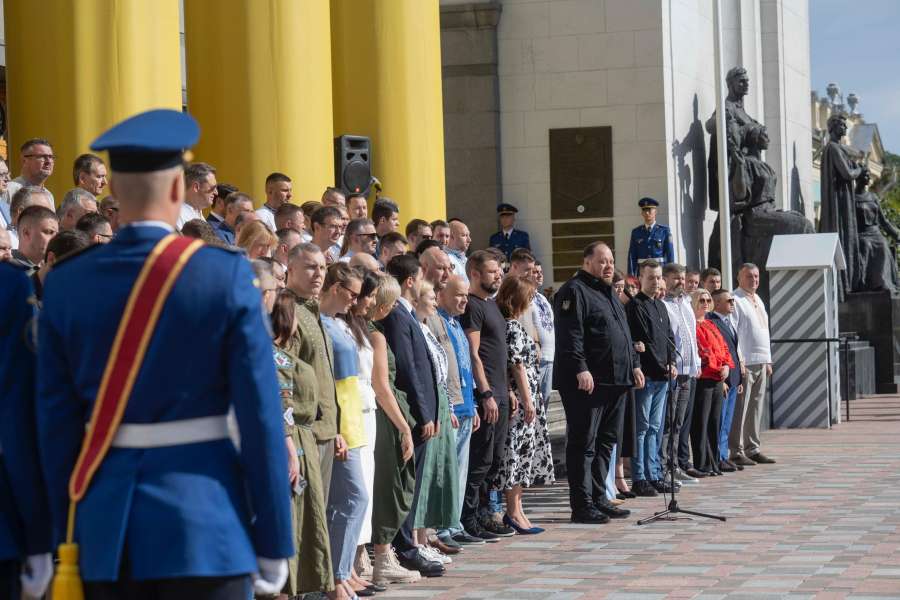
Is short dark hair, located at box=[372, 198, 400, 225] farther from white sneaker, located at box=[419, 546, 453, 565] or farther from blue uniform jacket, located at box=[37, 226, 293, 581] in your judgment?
blue uniform jacket, located at box=[37, 226, 293, 581]

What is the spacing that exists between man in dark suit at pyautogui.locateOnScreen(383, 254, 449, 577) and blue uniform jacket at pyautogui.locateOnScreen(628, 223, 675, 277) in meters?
13.0

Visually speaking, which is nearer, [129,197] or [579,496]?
[129,197]

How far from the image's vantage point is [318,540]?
759cm

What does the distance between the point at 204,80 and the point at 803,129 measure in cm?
2133

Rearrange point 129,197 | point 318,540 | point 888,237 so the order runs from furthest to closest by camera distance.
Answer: point 888,237 < point 318,540 < point 129,197

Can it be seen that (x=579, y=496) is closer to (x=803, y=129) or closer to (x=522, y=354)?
(x=522, y=354)

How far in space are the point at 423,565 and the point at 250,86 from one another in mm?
4791

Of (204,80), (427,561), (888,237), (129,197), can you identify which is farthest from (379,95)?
(888,237)

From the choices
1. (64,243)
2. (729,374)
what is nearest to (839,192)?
(729,374)

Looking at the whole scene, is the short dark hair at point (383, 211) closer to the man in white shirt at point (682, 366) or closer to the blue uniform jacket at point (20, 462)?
the man in white shirt at point (682, 366)

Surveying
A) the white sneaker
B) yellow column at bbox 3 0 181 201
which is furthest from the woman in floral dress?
yellow column at bbox 3 0 181 201

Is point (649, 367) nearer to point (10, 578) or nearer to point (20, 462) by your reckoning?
point (10, 578)

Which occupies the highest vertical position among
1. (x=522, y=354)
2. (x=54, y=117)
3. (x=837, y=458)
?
(x=54, y=117)

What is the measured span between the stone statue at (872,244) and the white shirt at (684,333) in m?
18.7
